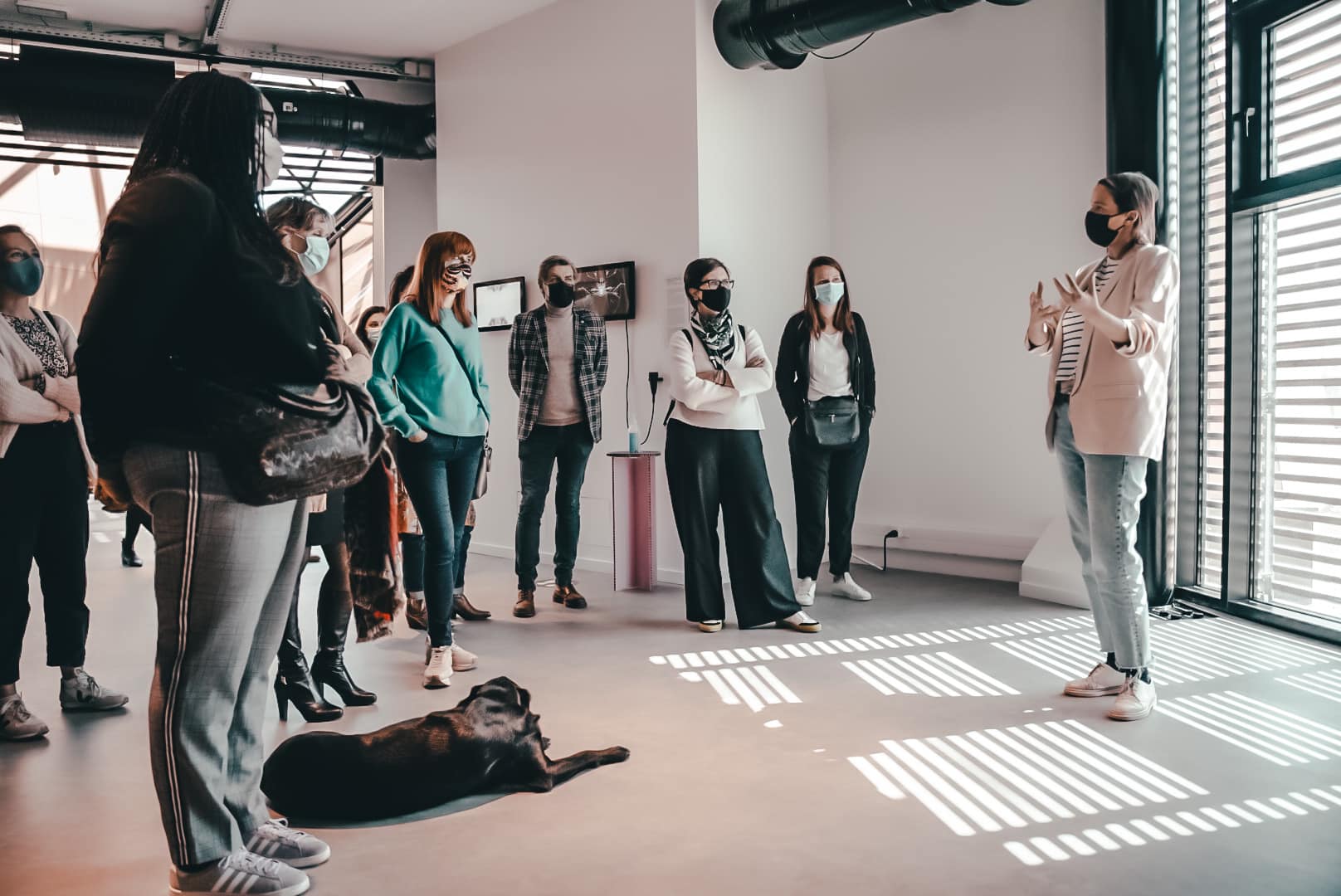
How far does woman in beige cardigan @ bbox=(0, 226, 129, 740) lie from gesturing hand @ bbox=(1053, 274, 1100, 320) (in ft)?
9.39

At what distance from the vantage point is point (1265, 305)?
4102 mm

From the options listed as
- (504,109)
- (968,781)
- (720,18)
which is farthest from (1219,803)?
(504,109)

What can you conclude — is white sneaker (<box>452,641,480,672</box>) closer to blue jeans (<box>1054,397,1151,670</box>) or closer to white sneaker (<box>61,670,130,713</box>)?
white sneaker (<box>61,670,130,713</box>)

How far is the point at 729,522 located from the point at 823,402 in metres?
0.85

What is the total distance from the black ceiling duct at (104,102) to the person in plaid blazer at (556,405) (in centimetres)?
306

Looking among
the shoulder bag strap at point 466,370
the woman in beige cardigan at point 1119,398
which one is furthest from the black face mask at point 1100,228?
the shoulder bag strap at point 466,370

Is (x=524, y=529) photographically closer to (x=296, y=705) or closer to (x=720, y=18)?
A: (x=296, y=705)

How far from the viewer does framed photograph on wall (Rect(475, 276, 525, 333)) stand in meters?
6.11

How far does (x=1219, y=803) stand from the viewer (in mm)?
2277

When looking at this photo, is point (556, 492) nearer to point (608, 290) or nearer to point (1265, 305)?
point (608, 290)

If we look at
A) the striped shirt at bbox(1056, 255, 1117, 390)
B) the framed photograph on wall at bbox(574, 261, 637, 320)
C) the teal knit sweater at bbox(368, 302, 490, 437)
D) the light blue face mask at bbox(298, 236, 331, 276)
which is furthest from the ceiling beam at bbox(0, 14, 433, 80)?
the striped shirt at bbox(1056, 255, 1117, 390)

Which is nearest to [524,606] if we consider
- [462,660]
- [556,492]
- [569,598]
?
[569,598]

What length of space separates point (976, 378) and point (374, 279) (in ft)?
16.6

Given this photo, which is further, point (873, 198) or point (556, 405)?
point (873, 198)
